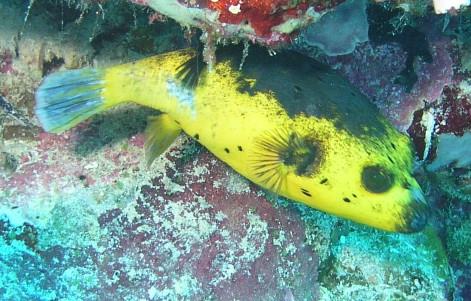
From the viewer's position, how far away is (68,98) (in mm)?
2410

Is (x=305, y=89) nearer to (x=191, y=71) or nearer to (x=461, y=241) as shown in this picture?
(x=191, y=71)

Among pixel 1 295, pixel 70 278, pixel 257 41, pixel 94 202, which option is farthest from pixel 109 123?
pixel 257 41

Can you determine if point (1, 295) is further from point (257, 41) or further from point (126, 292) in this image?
point (257, 41)

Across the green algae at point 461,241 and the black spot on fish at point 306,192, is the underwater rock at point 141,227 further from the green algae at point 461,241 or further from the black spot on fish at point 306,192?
the green algae at point 461,241

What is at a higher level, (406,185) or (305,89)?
(305,89)

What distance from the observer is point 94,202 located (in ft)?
8.29

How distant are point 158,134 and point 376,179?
1.23 metres

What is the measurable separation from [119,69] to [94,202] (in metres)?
0.78

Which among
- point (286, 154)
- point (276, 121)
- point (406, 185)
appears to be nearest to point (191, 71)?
point (276, 121)

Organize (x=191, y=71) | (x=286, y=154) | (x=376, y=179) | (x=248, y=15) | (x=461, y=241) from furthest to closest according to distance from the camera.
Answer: (x=461, y=241) → (x=191, y=71) → (x=286, y=154) → (x=376, y=179) → (x=248, y=15)

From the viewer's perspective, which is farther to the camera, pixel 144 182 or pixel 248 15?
pixel 144 182

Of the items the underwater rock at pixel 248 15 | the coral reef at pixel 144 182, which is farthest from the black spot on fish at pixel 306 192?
the underwater rock at pixel 248 15

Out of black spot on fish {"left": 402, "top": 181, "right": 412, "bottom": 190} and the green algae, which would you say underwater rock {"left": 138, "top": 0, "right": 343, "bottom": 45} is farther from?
the green algae

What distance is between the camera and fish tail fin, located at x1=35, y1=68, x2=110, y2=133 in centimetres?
239
